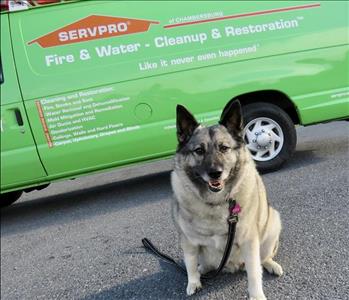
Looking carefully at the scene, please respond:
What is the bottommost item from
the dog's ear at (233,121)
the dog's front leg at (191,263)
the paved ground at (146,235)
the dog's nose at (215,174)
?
the paved ground at (146,235)

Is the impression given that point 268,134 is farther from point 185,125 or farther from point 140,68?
point 185,125

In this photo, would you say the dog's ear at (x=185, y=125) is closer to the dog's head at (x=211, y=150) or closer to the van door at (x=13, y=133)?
the dog's head at (x=211, y=150)

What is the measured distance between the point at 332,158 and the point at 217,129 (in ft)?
10.5

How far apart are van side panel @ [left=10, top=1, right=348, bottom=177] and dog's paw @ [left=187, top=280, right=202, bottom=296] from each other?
261cm

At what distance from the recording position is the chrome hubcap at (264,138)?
537 centimetres

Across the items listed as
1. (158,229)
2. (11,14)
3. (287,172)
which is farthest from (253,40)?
(11,14)

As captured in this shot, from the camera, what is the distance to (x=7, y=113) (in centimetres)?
517

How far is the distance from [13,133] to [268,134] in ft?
10.4

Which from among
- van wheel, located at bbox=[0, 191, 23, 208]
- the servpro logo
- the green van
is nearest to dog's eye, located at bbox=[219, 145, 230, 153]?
the green van

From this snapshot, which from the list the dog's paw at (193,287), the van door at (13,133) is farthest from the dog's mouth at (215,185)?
the van door at (13,133)

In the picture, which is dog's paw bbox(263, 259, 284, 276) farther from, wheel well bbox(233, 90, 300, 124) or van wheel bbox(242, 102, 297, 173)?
wheel well bbox(233, 90, 300, 124)

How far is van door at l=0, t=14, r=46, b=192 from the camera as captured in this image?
16.9 feet

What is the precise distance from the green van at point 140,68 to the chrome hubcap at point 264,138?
2cm

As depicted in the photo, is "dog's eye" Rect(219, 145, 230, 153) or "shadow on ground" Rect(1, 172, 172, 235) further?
"shadow on ground" Rect(1, 172, 172, 235)
